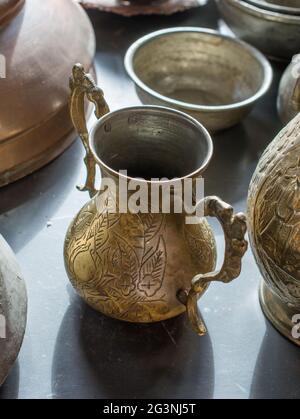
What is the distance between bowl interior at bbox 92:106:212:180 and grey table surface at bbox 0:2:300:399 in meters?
0.17

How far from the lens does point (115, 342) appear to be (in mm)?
677

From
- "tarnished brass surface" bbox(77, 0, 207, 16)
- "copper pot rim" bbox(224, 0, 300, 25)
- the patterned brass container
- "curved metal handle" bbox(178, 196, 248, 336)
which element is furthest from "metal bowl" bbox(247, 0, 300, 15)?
"curved metal handle" bbox(178, 196, 248, 336)

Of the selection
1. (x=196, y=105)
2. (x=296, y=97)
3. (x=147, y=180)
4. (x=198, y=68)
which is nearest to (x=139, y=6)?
(x=198, y=68)

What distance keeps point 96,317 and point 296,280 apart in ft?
0.74

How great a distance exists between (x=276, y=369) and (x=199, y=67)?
19.8 inches

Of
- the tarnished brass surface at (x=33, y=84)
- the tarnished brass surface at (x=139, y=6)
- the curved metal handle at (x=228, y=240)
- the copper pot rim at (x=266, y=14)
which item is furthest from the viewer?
the tarnished brass surface at (x=139, y=6)

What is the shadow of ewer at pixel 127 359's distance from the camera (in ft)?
2.11

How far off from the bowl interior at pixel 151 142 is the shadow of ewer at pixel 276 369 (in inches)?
8.3

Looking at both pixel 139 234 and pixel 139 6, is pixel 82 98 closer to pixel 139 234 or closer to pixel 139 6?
pixel 139 234

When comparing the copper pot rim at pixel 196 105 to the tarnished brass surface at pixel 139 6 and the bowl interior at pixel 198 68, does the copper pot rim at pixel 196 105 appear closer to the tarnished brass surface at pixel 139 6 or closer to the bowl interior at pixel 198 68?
the bowl interior at pixel 198 68

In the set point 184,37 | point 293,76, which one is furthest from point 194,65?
point 293,76

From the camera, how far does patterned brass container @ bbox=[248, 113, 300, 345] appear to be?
0.57 meters

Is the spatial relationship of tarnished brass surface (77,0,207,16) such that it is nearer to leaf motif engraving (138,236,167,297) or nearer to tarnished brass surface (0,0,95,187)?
tarnished brass surface (0,0,95,187)

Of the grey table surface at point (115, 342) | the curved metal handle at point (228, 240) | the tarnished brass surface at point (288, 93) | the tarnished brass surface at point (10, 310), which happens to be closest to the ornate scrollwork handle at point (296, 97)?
the tarnished brass surface at point (288, 93)
